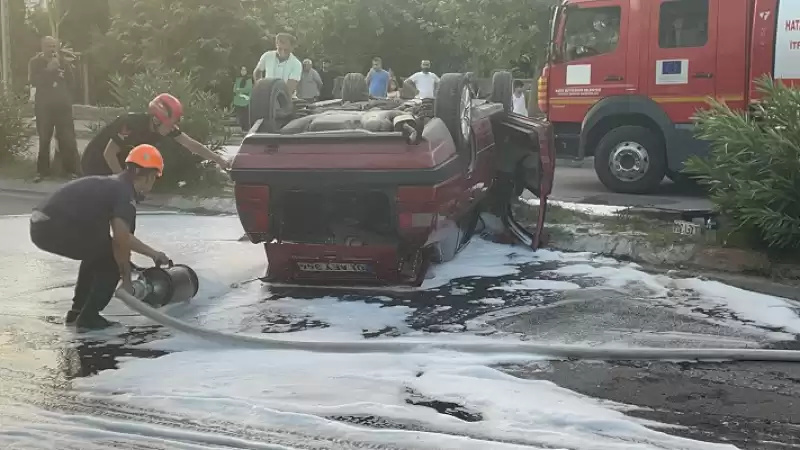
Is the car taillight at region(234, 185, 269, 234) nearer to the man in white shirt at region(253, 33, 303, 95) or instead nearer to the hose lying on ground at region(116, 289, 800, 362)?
the hose lying on ground at region(116, 289, 800, 362)

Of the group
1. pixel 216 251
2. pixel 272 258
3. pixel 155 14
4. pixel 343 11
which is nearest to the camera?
pixel 272 258

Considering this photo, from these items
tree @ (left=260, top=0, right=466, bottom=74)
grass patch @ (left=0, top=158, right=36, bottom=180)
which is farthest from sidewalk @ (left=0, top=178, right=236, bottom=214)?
tree @ (left=260, top=0, right=466, bottom=74)

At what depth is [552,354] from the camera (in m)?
5.04

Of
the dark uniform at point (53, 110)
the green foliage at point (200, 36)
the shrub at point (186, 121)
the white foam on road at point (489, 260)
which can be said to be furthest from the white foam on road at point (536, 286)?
the green foliage at point (200, 36)

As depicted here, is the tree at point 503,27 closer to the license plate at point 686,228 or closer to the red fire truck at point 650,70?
the red fire truck at point 650,70

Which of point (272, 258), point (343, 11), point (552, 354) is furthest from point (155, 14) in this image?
point (552, 354)

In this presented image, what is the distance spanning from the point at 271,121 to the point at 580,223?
330 cm

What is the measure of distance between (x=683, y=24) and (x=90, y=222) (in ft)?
27.5

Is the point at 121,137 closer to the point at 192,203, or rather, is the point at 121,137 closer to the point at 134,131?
the point at 134,131

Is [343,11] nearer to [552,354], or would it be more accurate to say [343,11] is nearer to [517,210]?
[517,210]

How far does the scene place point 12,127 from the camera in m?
13.6

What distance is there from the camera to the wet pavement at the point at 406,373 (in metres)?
3.95

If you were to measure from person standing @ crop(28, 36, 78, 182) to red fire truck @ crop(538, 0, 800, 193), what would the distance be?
640 centimetres

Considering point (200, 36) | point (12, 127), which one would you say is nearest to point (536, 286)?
point (12, 127)
